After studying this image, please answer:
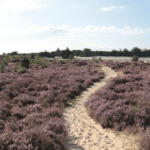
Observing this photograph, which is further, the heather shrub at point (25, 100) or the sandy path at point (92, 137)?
the heather shrub at point (25, 100)

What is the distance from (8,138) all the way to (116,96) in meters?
6.52

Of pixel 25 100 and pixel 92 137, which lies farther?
pixel 25 100

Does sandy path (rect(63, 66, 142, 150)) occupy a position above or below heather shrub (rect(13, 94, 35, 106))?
below

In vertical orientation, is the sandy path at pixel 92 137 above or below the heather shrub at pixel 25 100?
below

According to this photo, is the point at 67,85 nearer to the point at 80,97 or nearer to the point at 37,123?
the point at 80,97

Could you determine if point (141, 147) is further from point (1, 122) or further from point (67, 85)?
→ point (67, 85)

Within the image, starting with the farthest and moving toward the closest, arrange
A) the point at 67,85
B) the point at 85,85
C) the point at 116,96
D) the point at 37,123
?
the point at 85,85 → the point at 67,85 → the point at 116,96 → the point at 37,123

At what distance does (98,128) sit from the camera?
5387 millimetres

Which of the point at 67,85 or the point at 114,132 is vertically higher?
the point at 67,85

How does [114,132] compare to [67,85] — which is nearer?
[114,132]

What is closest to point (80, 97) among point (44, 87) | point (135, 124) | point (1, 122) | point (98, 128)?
point (44, 87)

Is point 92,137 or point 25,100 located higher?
point 25,100

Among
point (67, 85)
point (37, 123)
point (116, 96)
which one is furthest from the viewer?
point (67, 85)

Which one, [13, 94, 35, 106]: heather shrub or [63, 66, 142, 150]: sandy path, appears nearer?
[63, 66, 142, 150]: sandy path
